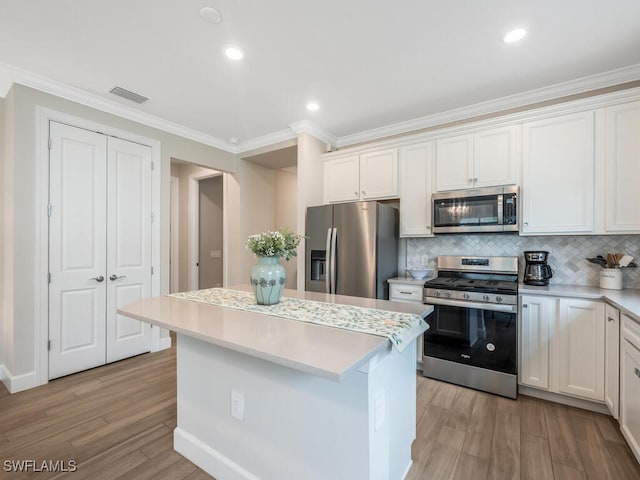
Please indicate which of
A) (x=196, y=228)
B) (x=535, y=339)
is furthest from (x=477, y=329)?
(x=196, y=228)

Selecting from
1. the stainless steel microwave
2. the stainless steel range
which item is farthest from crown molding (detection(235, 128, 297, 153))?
the stainless steel range

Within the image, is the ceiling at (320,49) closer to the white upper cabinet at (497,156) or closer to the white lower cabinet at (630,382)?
the white upper cabinet at (497,156)

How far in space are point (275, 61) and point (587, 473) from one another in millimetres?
3282

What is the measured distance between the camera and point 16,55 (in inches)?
89.3

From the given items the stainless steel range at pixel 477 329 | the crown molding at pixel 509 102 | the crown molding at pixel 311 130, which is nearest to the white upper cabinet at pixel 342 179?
the crown molding at pixel 311 130

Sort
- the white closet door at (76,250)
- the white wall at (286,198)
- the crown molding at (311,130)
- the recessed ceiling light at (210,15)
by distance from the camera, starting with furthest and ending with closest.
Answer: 1. the white wall at (286,198)
2. the crown molding at (311,130)
3. the white closet door at (76,250)
4. the recessed ceiling light at (210,15)

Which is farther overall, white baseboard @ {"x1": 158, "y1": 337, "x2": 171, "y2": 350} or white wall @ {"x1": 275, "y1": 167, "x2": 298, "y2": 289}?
white wall @ {"x1": 275, "y1": 167, "x2": 298, "y2": 289}

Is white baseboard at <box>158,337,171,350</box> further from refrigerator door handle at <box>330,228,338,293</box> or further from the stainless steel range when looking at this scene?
the stainless steel range

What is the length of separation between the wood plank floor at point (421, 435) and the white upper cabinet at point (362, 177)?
2024 mm

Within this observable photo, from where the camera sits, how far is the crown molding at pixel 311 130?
3.49 metres

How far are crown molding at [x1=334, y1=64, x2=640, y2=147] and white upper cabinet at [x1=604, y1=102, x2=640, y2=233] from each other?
0.37 meters

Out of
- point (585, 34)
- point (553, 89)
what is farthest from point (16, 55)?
point (553, 89)

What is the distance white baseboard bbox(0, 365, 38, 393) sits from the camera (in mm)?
2490

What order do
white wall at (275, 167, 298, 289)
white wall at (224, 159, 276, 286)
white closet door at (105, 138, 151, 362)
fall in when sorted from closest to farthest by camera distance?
white closet door at (105, 138, 151, 362), white wall at (224, 159, 276, 286), white wall at (275, 167, 298, 289)
